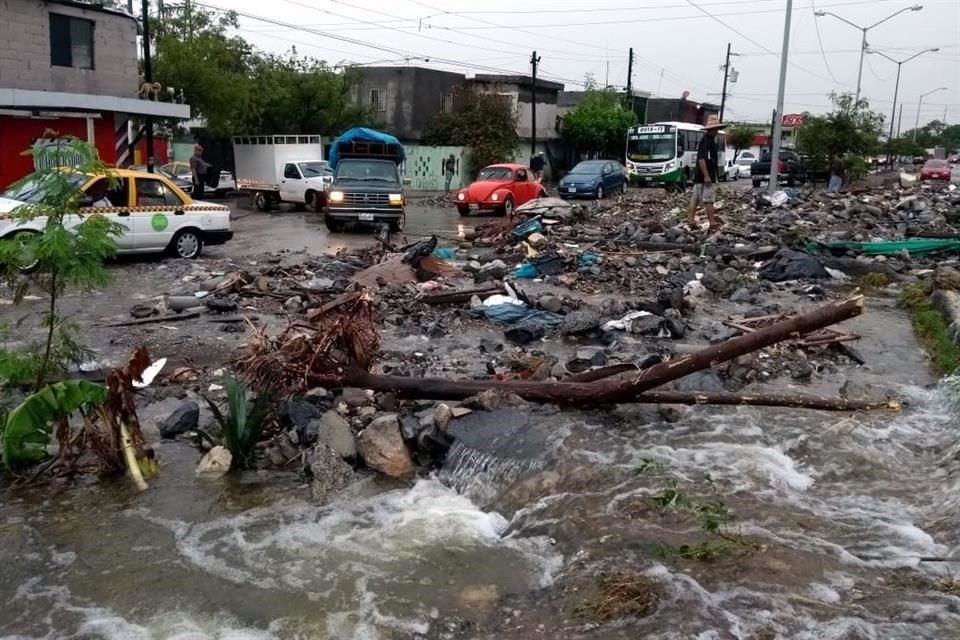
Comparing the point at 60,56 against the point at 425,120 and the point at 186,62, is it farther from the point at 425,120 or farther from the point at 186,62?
the point at 425,120

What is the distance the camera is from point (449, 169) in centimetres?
3919

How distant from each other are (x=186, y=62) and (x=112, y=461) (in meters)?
26.9

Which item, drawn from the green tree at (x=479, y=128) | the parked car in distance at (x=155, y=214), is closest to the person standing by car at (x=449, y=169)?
the green tree at (x=479, y=128)

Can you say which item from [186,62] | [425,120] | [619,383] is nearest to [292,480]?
[619,383]

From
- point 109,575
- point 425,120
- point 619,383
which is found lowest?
point 109,575

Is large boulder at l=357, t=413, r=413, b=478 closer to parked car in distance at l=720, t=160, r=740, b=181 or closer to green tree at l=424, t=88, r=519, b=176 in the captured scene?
green tree at l=424, t=88, r=519, b=176

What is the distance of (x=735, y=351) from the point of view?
22.2 ft

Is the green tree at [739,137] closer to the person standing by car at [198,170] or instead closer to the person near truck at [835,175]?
the person near truck at [835,175]

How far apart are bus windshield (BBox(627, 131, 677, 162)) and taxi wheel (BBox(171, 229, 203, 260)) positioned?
82.2 ft

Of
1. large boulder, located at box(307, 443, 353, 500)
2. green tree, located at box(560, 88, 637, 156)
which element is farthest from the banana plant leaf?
green tree, located at box(560, 88, 637, 156)

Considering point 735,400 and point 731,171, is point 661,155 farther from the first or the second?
point 735,400

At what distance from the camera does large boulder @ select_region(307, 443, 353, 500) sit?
19.6 ft

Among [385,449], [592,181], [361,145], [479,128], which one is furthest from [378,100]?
[385,449]

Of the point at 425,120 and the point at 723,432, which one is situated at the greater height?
the point at 425,120
